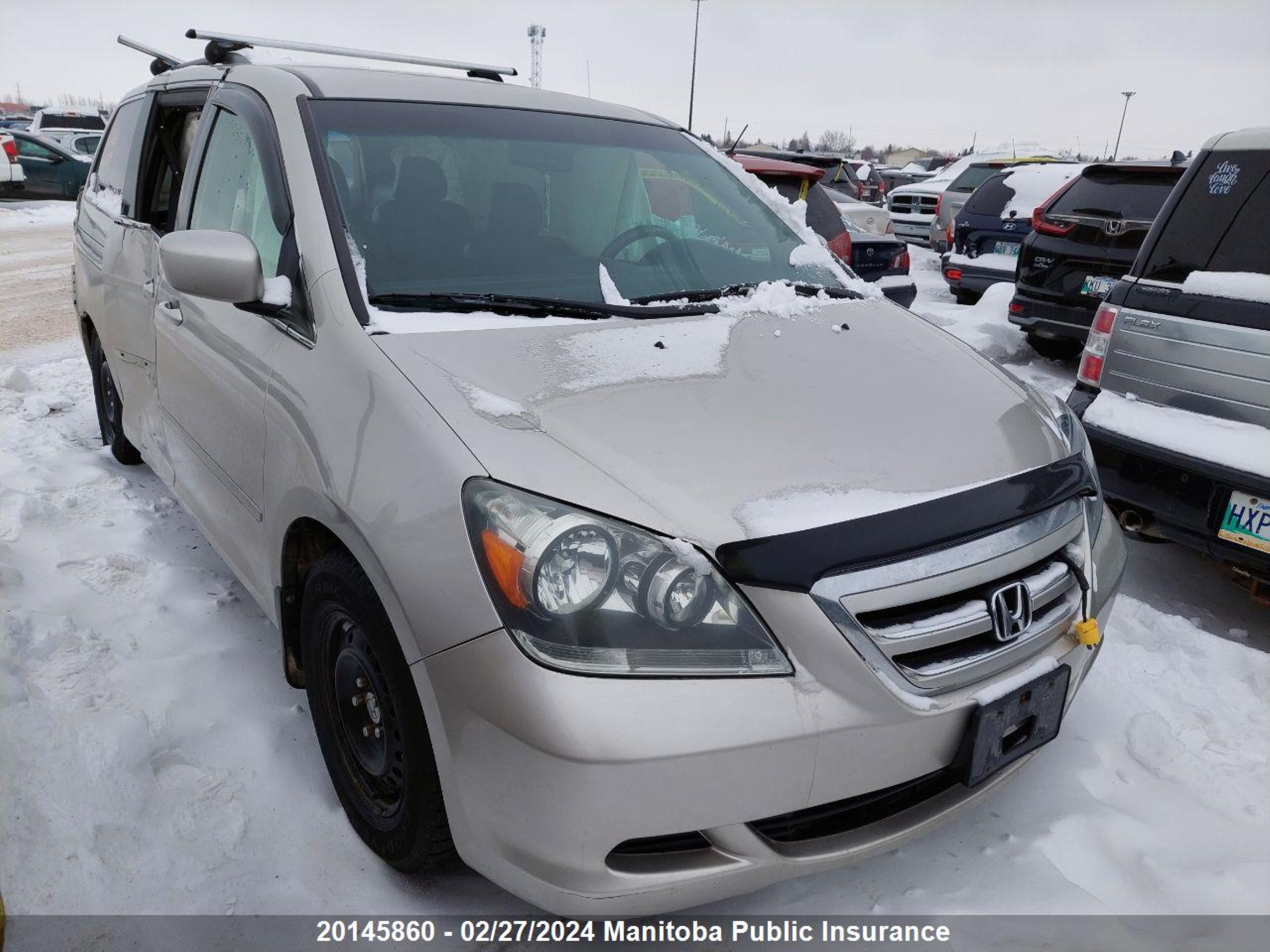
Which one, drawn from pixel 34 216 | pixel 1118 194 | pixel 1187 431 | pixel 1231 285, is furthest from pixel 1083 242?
pixel 34 216

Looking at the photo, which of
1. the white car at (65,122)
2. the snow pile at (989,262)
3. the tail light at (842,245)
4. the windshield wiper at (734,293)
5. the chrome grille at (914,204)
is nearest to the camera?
the windshield wiper at (734,293)

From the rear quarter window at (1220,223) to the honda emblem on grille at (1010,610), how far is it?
2007 millimetres

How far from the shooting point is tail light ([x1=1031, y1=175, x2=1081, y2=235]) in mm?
6734

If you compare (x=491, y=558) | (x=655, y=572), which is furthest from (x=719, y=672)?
(x=491, y=558)

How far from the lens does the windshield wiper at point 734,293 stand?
8.33 ft

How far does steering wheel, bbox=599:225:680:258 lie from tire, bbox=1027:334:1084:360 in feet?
17.5

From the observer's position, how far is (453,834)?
173 cm

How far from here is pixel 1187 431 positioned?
307 centimetres

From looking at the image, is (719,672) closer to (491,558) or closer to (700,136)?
(491,558)

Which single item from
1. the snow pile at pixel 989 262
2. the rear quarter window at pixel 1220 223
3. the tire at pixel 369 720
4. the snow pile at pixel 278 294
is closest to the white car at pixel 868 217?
the snow pile at pixel 989 262

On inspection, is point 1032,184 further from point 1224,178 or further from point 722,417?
point 722,417

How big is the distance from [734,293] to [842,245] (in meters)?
4.69

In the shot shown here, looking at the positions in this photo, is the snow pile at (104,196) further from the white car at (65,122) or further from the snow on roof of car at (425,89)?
the white car at (65,122)

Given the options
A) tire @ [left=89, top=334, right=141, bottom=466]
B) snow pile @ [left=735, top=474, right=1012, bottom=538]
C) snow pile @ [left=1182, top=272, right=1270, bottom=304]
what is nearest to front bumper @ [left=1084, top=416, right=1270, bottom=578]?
snow pile @ [left=1182, top=272, right=1270, bottom=304]
